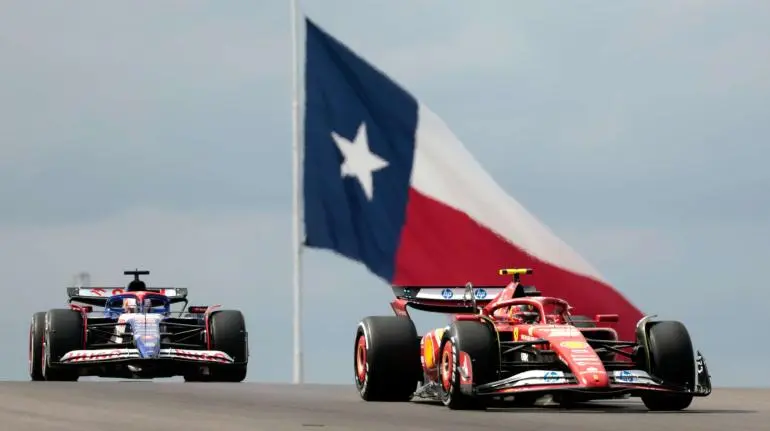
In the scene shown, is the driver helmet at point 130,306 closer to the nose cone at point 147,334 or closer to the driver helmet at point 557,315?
the nose cone at point 147,334

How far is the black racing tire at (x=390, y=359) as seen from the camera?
2416 centimetres

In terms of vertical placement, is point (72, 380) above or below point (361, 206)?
below

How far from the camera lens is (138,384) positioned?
31.7 meters

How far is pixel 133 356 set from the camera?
3528 cm

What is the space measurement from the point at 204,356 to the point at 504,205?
783 cm

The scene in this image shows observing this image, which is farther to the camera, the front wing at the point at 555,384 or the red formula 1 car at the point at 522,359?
the red formula 1 car at the point at 522,359

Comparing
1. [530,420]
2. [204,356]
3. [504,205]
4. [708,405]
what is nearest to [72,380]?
[204,356]

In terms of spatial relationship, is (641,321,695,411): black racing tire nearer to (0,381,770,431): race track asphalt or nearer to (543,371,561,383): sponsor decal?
(0,381,770,431): race track asphalt

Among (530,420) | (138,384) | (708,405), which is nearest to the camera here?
(530,420)

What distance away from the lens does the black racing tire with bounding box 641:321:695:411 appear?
22.6 m

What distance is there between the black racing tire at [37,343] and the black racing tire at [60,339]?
786mm

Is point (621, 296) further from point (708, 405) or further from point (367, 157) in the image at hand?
point (708, 405)

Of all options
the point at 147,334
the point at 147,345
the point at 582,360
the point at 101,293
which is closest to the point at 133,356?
the point at 147,345

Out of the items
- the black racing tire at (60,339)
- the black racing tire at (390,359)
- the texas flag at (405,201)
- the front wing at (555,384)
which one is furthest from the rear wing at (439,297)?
the black racing tire at (60,339)
